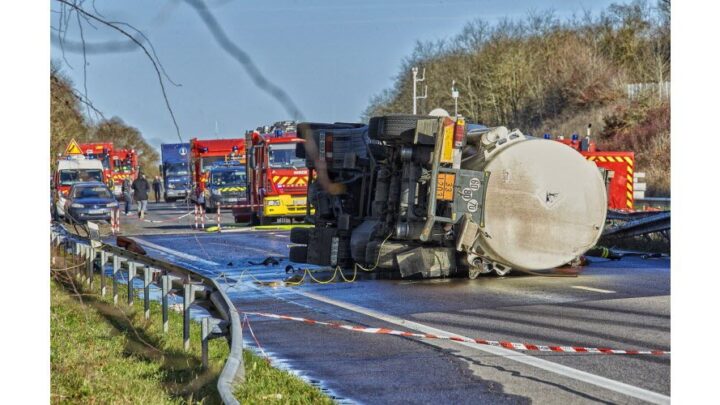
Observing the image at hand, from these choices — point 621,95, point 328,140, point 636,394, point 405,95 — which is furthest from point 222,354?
point 621,95

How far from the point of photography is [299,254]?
19.1 m

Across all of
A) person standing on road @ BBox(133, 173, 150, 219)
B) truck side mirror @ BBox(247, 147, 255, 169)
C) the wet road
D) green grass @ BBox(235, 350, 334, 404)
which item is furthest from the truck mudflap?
person standing on road @ BBox(133, 173, 150, 219)

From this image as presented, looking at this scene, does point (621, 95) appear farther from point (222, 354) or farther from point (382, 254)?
point (222, 354)

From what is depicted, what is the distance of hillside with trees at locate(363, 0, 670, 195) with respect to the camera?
59.8 feet

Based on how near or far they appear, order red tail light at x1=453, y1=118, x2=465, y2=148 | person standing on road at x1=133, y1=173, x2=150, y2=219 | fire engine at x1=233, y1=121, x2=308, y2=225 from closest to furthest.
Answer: red tail light at x1=453, y1=118, x2=465, y2=148, fire engine at x1=233, y1=121, x2=308, y2=225, person standing on road at x1=133, y1=173, x2=150, y2=219

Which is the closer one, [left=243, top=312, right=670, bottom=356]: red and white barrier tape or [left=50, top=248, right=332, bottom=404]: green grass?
[left=50, top=248, right=332, bottom=404]: green grass

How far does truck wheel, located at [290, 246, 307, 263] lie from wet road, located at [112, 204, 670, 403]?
1.42 ft

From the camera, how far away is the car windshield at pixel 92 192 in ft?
132

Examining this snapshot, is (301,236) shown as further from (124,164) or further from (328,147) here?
(124,164)

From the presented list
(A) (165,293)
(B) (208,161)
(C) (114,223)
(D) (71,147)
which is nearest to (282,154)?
(C) (114,223)

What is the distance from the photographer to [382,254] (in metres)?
16.3

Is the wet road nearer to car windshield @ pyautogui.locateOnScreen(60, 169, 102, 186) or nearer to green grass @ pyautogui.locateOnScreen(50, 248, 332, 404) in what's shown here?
green grass @ pyautogui.locateOnScreen(50, 248, 332, 404)

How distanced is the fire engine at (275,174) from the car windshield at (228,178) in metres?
12.4

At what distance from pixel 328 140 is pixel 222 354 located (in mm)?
8472
